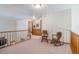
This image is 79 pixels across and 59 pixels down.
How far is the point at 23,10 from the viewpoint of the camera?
2.90m

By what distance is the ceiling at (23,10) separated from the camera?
110 inches

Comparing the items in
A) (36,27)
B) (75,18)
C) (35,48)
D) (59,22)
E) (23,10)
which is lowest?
(35,48)

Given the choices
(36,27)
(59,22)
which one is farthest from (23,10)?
(59,22)

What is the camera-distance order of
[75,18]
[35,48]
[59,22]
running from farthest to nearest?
[35,48], [59,22], [75,18]

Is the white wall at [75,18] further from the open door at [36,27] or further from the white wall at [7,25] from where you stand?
the white wall at [7,25]

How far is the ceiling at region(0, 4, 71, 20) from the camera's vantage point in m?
2.81

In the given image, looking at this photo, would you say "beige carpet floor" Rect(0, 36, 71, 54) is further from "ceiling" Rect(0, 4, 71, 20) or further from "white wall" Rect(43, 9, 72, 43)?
"ceiling" Rect(0, 4, 71, 20)

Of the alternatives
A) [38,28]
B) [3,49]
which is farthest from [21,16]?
[3,49]

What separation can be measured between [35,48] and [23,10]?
118 cm

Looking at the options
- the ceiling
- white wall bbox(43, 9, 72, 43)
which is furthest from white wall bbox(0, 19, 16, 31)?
white wall bbox(43, 9, 72, 43)

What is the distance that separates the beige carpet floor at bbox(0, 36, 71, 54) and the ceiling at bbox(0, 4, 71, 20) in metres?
0.71

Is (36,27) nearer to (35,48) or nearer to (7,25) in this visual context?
(35,48)

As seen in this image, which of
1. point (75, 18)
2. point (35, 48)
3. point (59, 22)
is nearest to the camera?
point (75, 18)
